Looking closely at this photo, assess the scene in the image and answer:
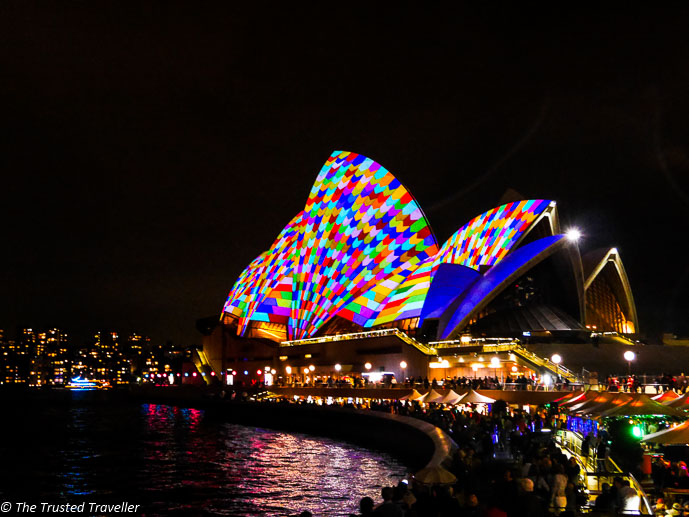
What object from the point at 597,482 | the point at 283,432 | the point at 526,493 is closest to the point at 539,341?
the point at 283,432

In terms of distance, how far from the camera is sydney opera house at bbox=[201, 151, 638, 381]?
45.0 m

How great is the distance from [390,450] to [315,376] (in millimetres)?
28687

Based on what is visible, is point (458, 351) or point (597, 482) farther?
point (458, 351)

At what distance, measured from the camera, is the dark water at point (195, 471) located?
18875mm

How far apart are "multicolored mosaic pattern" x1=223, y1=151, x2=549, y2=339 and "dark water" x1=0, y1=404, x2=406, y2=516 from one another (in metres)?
18.4

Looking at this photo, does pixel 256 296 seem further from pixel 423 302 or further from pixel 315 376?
pixel 423 302

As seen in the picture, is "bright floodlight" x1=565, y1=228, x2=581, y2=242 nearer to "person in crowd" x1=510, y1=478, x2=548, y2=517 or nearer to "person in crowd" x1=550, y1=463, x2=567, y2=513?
"person in crowd" x1=550, y1=463, x2=567, y2=513

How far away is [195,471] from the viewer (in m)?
24.5

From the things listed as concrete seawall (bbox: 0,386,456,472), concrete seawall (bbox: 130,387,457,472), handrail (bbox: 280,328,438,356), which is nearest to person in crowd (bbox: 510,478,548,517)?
concrete seawall (bbox: 130,387,457,472)

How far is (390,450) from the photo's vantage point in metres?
30.2

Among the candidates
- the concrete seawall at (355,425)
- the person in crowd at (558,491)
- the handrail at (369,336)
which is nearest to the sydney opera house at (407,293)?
the handrail at (369,336)

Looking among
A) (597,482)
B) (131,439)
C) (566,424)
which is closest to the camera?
(597,482)

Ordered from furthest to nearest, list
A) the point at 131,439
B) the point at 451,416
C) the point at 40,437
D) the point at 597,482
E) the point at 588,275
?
1. the point at 588,275
2. the point at 40,437
3. the point at 131,439
4. the point at 451,416
5. the point at 597,482

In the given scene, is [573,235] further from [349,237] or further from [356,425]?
[349,237]
